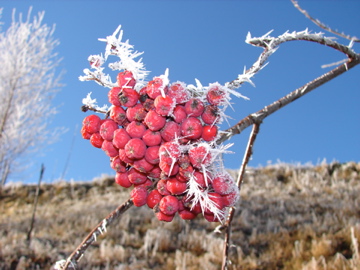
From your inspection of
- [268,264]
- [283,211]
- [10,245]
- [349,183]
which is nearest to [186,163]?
[268,264]

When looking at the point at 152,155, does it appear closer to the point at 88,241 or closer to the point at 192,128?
the point at 192,128

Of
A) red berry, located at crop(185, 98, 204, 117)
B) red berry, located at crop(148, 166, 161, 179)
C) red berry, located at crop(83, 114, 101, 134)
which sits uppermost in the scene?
red berry, located at crop(185, 98, 204, 117)

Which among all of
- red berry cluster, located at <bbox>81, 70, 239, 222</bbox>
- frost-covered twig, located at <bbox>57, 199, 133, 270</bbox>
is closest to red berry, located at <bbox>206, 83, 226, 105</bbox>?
red berry cluster, located at <bbox>81, 70, 239, 222</bbox>

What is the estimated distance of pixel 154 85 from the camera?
32.3 inches

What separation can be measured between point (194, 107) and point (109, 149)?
293 mm

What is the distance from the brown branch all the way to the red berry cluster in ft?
0.32

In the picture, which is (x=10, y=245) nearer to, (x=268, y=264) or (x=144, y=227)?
(x=144, y=227)

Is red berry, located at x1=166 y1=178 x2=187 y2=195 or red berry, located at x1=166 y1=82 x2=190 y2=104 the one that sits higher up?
red berry, located at x1=166 y1=82 x2=190 y2=104

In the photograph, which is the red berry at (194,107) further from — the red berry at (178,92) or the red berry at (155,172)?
the red berry at (155,172)

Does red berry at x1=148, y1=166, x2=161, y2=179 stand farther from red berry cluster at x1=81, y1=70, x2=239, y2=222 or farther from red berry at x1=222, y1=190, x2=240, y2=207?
red berry at x1=222, y1=190, x2=240, y2=207

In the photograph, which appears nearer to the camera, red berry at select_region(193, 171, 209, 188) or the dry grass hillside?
red berry at select_region(193, 171, 209, 188)

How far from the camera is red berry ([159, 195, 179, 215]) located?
2.93 ft

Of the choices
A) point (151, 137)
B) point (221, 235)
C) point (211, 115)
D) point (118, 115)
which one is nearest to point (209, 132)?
point (211, 115)

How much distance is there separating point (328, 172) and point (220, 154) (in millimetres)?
11022
